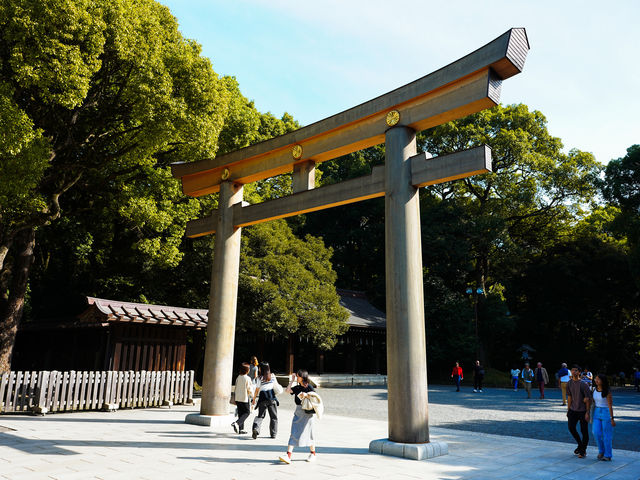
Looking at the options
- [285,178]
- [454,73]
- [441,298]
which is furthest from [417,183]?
[441,298]

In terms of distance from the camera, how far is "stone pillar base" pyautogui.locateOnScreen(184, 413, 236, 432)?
9.40 meters

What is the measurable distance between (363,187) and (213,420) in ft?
18.8

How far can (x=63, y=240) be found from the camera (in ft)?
62.7

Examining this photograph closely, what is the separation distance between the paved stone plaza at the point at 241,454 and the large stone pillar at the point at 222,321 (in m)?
0.69

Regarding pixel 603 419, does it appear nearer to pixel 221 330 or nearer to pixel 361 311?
pixel 221 330

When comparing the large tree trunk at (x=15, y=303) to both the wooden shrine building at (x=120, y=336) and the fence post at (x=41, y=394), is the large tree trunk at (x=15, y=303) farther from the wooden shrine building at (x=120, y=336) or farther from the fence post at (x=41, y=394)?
the fence post at (x=41, y=394)

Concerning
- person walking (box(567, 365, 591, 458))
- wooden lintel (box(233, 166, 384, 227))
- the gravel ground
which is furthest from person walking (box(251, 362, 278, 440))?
person walking (box(567, 365, 591, 458))

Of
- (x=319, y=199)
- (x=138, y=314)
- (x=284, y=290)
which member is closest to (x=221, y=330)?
(x=319, y=199)

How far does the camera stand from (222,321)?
9.74 metres

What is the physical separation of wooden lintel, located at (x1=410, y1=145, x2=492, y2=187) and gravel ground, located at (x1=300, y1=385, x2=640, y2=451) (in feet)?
21.2

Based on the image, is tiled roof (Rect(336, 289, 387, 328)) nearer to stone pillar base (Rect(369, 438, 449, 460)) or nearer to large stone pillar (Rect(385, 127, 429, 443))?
stone pillar base (Rect(369, 438, 449, 460))

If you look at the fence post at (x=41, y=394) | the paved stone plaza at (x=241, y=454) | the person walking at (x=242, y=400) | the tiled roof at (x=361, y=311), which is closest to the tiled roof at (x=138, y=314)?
the fence post at (x=41, y=394)

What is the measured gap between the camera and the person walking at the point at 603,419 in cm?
729

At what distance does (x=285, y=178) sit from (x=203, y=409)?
60.9 feet
